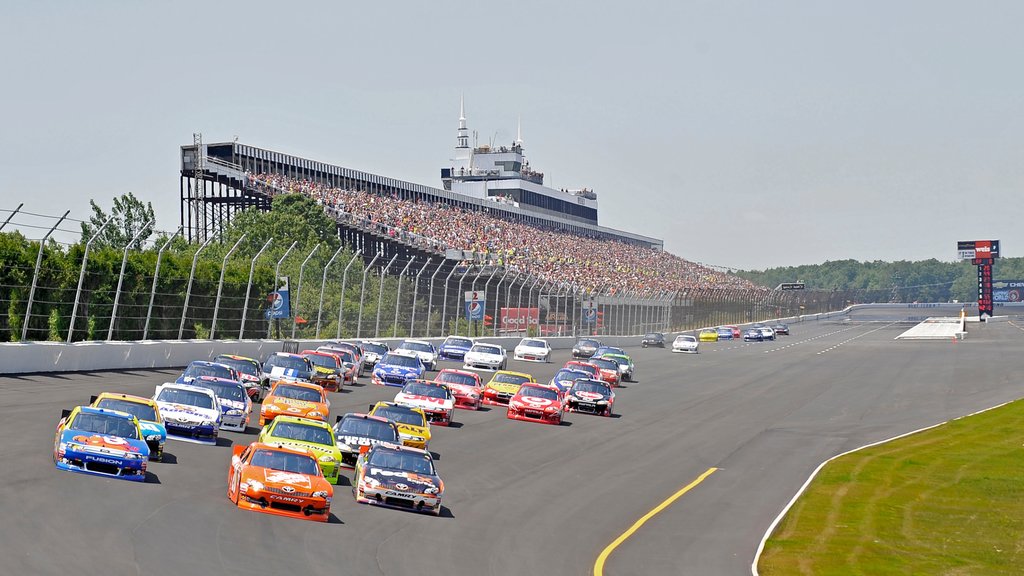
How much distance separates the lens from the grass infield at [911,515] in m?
22.1

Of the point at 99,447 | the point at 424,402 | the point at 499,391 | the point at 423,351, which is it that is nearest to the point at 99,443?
the point at 99,447

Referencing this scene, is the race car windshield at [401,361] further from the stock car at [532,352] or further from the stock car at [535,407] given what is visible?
the stock car at [532,352]

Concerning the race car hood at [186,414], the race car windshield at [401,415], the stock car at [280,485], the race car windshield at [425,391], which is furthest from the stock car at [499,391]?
the stock car at [280,485]

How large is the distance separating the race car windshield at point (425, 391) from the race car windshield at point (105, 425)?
14.1 m

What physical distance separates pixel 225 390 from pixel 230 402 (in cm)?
50

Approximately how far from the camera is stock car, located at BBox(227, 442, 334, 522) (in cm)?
2073

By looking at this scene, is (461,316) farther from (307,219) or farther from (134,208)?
(134,208)

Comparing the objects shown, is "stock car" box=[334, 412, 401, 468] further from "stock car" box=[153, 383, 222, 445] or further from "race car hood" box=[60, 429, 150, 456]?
"race car hood" box=[60, 429, 150, 456]

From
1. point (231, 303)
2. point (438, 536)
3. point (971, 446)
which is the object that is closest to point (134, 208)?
point (231, 303)

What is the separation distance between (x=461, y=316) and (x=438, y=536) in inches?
2143

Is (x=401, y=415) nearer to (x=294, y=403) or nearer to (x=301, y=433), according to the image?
(x=294, y=403)

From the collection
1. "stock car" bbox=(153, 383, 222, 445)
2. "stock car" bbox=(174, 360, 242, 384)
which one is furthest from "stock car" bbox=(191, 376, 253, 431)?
"stock car" bbox=(174, 360, 242, 384)

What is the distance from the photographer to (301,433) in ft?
81.4

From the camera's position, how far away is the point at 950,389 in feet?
197
